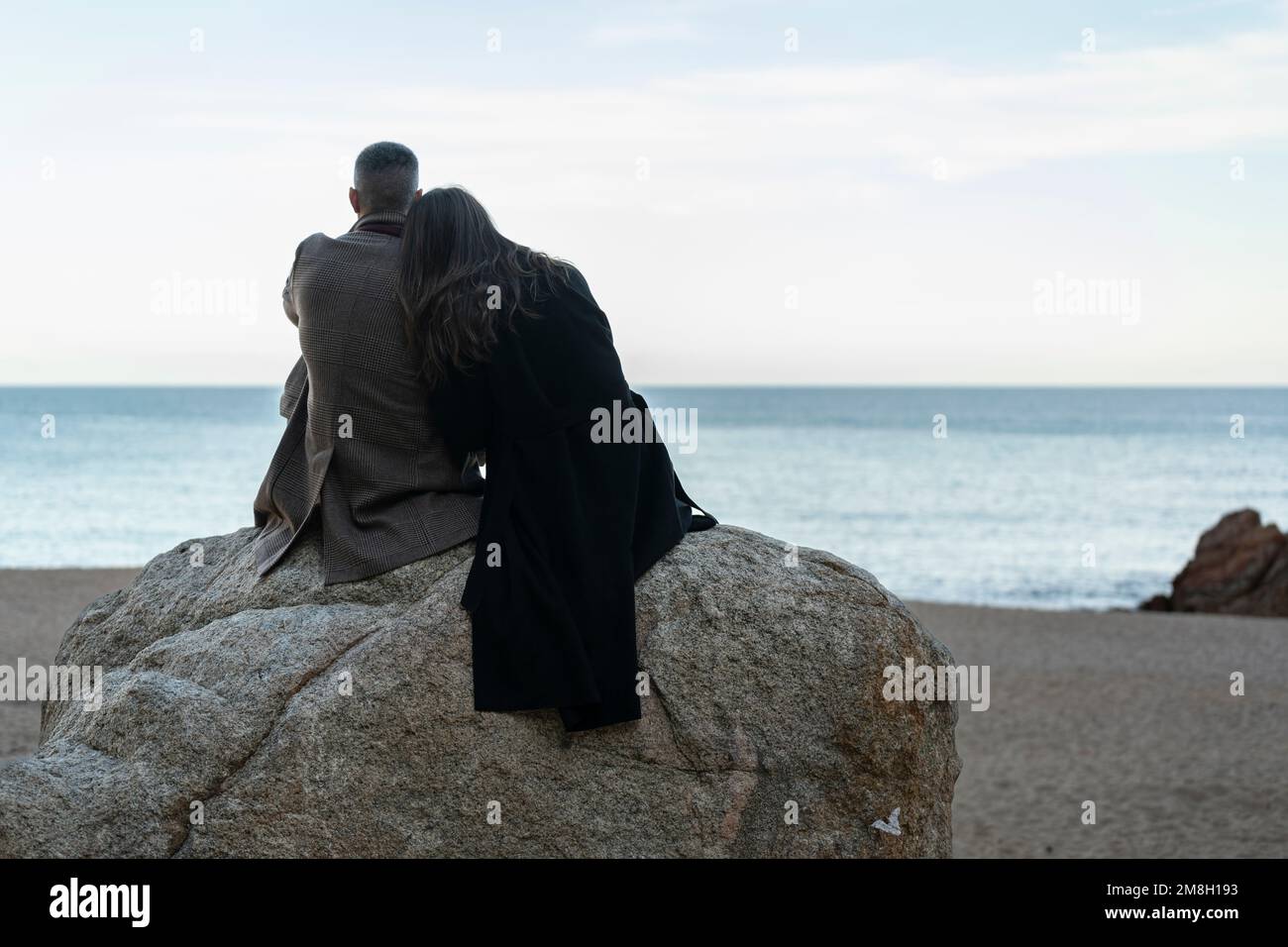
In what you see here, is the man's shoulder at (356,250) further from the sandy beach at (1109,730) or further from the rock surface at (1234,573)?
the rock surface at (1234,573)

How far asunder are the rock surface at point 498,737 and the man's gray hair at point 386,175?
1288 mm

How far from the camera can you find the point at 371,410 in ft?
14.1

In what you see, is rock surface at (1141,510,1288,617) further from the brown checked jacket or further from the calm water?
the brown checked jacket

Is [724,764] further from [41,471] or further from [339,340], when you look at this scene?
[41,471]

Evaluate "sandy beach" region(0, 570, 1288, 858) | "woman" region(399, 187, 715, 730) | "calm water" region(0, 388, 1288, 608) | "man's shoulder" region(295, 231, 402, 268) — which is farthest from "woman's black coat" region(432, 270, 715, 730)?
"calm water" region(0, 388, 1288, 608)

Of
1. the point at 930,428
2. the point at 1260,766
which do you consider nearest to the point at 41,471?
the point at 1260,766

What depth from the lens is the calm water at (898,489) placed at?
29328 mm

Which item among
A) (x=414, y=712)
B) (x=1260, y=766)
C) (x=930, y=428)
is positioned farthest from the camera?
(x=930, y=428)

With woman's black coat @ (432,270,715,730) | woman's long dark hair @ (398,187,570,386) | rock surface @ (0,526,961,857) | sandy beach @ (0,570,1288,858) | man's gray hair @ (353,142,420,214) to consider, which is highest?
man's gray hair @ (353,142,420,214)

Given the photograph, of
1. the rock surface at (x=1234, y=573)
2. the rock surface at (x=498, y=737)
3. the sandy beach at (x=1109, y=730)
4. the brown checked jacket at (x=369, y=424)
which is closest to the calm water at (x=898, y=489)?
the rock surface at (x=1234, y=573)

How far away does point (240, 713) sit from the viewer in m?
3.94

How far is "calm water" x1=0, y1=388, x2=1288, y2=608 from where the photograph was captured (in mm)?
29328
